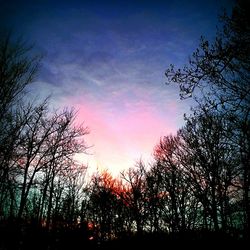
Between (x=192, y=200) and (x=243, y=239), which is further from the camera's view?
(x=192, y=200)

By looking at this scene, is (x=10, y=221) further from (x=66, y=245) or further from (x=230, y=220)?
(x=230, y=220)

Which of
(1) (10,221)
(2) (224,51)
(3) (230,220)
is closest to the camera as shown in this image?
(2) (224,51)

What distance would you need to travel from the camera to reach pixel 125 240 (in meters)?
13.4

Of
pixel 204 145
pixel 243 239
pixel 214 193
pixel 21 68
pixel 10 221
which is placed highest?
pixel 21 68

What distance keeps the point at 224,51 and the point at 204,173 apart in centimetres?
1350

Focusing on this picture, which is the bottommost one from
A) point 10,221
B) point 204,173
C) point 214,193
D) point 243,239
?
point 243,239

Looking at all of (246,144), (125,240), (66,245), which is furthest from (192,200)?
(66,245)

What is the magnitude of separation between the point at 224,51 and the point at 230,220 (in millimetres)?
17148

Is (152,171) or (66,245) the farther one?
(152,171)

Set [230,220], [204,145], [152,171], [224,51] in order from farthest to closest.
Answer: [152,171] → [230,220] → [204,145] → [224,51]

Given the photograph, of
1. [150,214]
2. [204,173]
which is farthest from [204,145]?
[150,214]

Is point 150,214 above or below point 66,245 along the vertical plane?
above

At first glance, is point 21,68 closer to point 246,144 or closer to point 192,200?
point 246,144

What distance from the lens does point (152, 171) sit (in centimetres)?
2825
